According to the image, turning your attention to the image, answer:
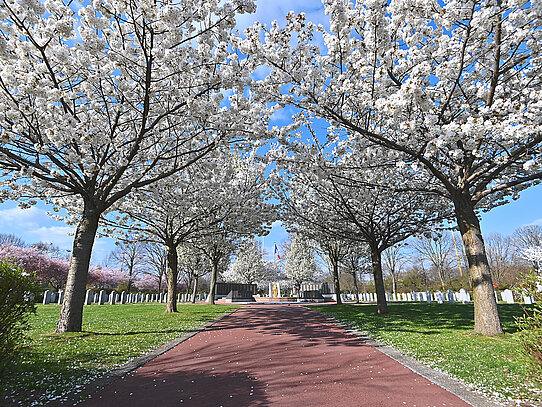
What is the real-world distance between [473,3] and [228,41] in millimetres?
5892

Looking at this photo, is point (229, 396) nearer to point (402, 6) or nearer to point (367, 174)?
point (402, 6)

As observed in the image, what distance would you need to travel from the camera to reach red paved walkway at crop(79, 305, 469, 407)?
3.96m

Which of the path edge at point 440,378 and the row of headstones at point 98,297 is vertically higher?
the row of headstones at point 98,297

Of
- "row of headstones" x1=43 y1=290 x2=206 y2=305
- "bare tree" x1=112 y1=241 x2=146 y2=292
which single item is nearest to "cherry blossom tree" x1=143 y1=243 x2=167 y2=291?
"bare tree" x1=112 y1=241 x2=146 y2=292

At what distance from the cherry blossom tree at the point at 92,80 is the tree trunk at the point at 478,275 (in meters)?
6.99

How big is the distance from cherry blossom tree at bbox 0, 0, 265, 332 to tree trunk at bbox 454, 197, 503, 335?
22.9ft

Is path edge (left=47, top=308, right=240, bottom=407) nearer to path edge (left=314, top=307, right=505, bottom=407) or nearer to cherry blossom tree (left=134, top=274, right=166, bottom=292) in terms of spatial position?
path edge (left=314, top=307, right=505, bottom=407)

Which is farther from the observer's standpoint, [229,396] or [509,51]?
[509,51]

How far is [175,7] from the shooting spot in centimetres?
632

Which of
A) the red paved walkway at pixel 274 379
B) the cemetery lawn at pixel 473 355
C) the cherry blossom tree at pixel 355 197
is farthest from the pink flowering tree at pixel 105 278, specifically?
the cemetery lawn at pixel 473 355

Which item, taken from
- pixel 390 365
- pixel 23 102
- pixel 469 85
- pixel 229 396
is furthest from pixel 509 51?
pixel 23 102

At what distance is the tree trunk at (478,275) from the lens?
299 inches

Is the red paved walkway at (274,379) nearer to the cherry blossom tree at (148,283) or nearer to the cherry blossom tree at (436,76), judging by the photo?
the cherry blossom tree at (436,76)

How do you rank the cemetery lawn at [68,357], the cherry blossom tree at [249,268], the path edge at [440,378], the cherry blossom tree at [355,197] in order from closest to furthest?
the path edge at [440,378]
the cemetery lawn at [68,357]
the cherry blossom tree at [355,197]
the cherry blossom tree at [249,268]
